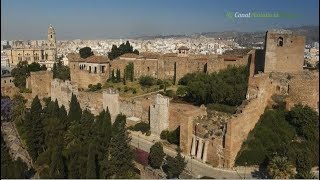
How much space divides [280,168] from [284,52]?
7.13m

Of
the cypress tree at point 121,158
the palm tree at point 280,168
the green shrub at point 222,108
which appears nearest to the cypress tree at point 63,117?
the cypress tree at point 121,158

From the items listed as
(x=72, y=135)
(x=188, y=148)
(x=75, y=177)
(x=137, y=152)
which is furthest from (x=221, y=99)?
(x=75, y=177)

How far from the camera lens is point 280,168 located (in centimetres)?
1277

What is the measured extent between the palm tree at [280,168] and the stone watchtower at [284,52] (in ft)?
21.0

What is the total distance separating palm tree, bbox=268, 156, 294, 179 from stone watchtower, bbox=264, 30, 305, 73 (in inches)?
252

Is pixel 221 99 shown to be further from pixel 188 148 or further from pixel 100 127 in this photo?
Result: pixel 100 127

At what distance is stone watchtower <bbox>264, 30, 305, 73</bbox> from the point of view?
18094 millimetres

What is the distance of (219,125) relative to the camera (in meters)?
16.4

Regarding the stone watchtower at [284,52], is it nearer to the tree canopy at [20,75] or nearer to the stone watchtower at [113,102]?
the stone watchtower at [113,102]

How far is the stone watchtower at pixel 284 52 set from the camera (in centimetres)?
1809

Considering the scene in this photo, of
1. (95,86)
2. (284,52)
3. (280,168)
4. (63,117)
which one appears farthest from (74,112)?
(280,168)

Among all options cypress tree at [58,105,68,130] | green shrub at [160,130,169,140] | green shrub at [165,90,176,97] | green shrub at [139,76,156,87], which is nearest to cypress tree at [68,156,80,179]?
cypress tree at [58,105,68,130]

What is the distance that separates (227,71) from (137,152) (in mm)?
8156

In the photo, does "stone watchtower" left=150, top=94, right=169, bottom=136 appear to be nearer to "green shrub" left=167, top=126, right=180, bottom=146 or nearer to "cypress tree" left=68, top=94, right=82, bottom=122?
"green shrub" left=167, top=126, right=180, bottom=146
